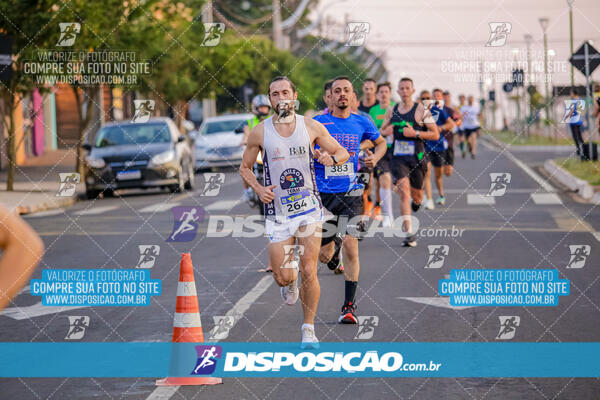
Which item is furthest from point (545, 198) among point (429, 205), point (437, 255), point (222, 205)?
point (437, 255)

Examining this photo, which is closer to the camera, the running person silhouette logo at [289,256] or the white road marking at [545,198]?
the running person silhouette logo at [289,256]

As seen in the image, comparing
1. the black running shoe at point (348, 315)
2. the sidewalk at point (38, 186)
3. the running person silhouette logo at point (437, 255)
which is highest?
the black running shoe at point (348, 315)

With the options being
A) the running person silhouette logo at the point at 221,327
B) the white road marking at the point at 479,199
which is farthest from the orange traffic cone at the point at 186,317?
the white road marking at the point at 479,199

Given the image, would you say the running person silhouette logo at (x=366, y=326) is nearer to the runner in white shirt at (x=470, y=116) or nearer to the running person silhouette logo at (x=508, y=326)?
the running person silhouette logo at (x=508, y=326)

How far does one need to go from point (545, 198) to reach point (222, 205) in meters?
6.34

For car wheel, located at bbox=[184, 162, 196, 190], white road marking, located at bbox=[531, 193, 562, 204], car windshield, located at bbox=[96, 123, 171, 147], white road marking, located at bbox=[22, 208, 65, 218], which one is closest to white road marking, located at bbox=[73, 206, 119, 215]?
white road marking, located at bbox=[22, 208, 65, 218]

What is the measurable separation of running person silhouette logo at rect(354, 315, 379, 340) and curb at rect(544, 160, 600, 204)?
478 inches

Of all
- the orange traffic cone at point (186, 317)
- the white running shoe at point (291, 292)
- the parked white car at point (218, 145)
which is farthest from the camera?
the parked white car at point (218, 145)

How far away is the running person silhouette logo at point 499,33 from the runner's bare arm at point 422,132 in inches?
47.0

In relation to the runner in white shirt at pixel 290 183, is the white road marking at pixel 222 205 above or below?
below

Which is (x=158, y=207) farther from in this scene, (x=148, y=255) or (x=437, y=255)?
(x=437, y=255)

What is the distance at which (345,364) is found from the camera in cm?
770

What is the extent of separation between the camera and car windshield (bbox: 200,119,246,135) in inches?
1505

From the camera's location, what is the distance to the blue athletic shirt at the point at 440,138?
57.2 feet
